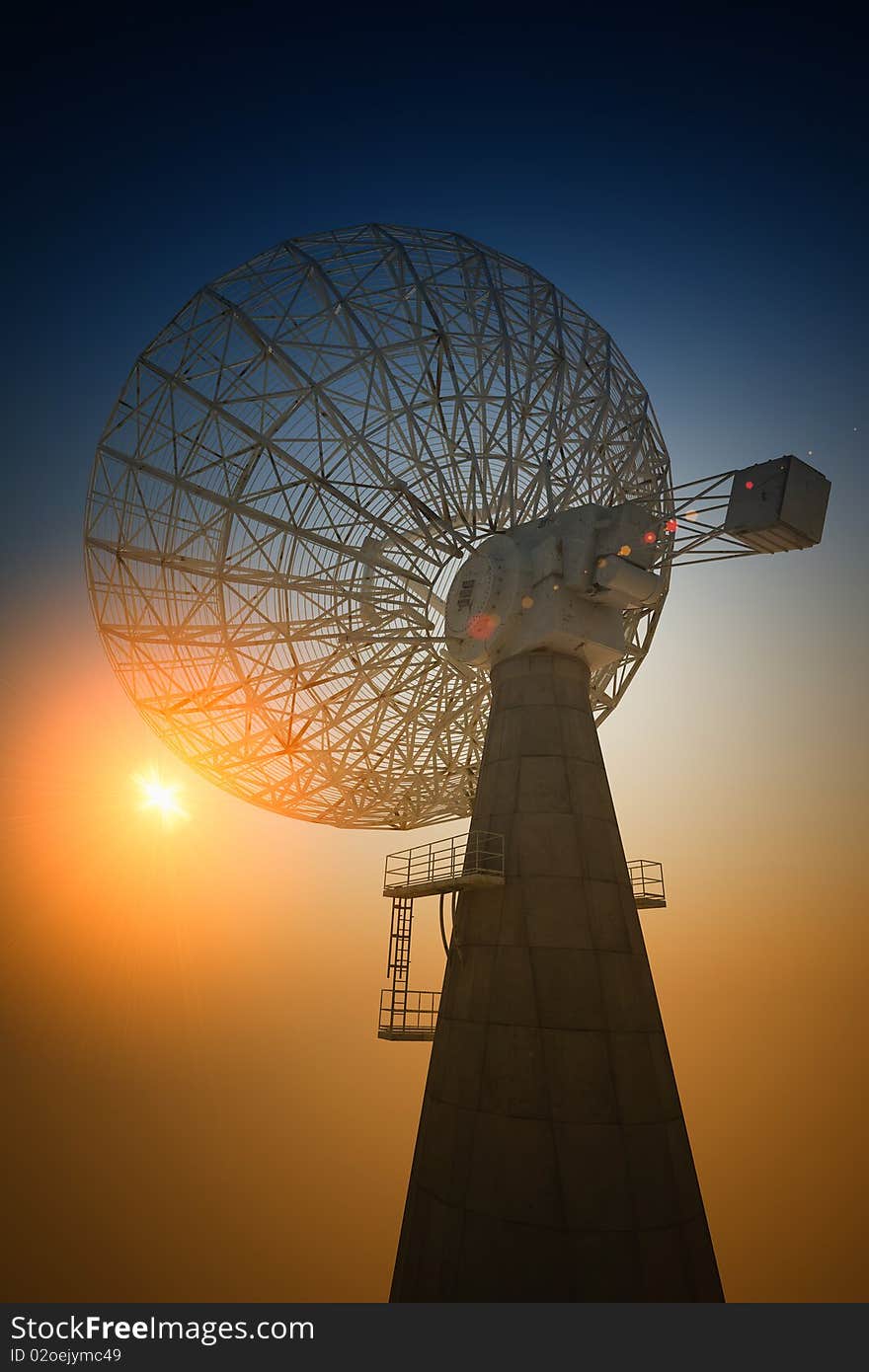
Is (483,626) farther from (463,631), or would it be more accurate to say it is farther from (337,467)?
(337,467)

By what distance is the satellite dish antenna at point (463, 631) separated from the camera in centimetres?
1152

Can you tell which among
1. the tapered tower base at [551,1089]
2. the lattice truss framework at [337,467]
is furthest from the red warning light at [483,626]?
the tapered tower base at [551,1089]

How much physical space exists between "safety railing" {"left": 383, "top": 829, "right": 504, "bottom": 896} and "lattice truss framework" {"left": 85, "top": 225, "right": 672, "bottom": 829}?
3488mm

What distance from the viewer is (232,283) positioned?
16906 mm

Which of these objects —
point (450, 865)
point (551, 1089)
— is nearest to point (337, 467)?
point (450, 865)

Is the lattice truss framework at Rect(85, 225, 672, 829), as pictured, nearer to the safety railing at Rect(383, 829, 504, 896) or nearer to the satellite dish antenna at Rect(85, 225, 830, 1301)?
the satellite dish antenna at Rect(85, 225, 830, 1301)

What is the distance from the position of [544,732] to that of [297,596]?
6.01m

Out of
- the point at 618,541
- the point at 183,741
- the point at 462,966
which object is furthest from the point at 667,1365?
the point at 183,741

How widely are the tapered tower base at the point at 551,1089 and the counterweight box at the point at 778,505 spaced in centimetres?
433

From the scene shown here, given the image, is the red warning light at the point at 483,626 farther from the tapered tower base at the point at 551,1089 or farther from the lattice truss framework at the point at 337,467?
the tapered tower base at the point at 551,1089

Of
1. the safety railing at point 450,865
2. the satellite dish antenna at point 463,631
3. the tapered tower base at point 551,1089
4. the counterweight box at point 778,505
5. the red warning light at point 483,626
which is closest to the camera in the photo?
the tapered tower base at point 551,1089

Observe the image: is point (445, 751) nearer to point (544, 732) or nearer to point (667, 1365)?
point (544, 732)

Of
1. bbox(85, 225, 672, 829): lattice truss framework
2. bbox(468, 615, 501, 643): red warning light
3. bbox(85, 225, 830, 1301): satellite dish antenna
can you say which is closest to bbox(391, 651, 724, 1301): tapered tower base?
bbox(85, 225, 830, 1301): satellite dish antenna

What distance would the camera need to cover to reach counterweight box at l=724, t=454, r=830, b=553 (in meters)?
12.8
